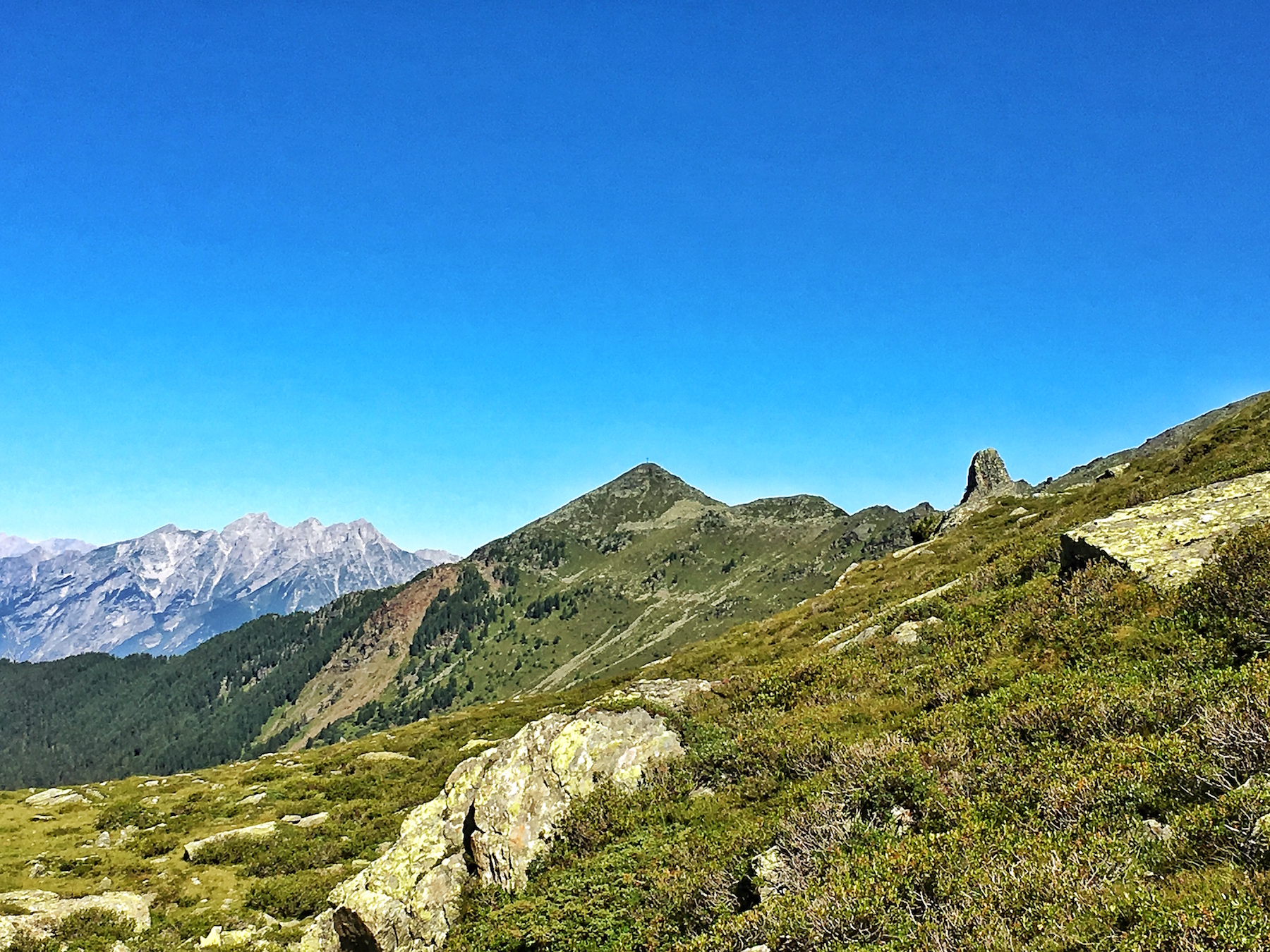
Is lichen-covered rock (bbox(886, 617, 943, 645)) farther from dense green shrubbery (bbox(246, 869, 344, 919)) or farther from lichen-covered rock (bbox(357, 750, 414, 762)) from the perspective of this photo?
lichen-covered rock (bbox(357, 750, 414, 762))

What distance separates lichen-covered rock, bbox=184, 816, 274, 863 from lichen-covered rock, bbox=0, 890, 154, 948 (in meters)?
3.98

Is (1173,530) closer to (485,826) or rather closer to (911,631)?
(911,631)

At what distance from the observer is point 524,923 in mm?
12016

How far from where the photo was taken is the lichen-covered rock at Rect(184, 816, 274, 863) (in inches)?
1080

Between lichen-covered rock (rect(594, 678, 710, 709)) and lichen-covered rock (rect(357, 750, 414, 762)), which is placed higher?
lichen-covered rock (rect(594, 678, 710, 709))

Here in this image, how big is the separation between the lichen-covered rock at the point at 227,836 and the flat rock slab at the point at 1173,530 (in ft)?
114

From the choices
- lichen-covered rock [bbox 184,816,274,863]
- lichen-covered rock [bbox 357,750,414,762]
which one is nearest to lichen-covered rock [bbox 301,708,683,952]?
lichen-covered rock [bbox 184,816,274,863]

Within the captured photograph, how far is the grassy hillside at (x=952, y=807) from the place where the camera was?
23.1ft

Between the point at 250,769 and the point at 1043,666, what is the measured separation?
55.7 metres

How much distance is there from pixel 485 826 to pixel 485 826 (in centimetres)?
2

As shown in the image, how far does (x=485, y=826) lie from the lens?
15.7 metres

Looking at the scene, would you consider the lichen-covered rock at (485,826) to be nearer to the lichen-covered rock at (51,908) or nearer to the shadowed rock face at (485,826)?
the shadowed rock face at (485,826)

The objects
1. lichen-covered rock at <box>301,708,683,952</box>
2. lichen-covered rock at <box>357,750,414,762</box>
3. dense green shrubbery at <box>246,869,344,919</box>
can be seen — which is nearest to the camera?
lichen-covered rock at <box>301,708,683,952</box>

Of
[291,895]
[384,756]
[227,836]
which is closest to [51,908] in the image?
[291,895]
